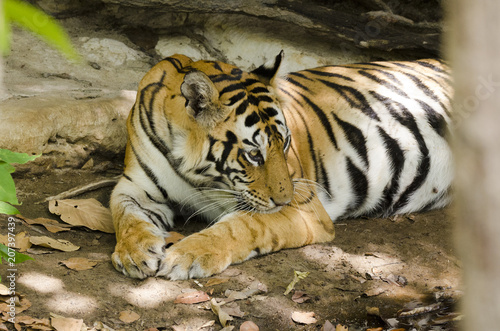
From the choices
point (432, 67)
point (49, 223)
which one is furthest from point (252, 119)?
point (432, 67)

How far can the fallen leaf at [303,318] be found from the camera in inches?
95.8

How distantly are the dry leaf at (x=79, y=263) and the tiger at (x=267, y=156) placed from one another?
13 cm

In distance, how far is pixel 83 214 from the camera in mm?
3338

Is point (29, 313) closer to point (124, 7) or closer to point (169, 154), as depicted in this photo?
point (169, 154)

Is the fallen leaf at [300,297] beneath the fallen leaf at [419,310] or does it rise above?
beneath

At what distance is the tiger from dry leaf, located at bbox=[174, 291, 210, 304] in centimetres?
16

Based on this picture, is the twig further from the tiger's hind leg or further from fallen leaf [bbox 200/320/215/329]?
fallen leaf [bbox 200/320/215/329]

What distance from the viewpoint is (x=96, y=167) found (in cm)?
406

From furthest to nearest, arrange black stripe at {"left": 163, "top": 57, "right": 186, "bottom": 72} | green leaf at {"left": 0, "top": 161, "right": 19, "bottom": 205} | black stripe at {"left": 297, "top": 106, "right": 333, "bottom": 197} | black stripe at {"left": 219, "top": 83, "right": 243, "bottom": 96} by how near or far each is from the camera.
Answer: black stripe at {"left": 297, "top": 106, "right": 333, "bottom": 197} < black stripe at {"left": 163, "top": 57, "right": 186, "bottom": 72} < black stripe at {"left": 219, "top": 83, "right": 243, "bottom": 96} < green leaf at {"left": 0, "top": 161, "right": 19, "bottom": 205}

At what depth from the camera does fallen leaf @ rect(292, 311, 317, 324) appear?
2434 millimetres

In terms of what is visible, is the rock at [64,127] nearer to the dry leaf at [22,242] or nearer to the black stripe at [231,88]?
the dry leaf at [22,242]

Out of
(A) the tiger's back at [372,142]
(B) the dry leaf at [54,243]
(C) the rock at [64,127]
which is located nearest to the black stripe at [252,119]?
(A) the tiger's back at [372,142]

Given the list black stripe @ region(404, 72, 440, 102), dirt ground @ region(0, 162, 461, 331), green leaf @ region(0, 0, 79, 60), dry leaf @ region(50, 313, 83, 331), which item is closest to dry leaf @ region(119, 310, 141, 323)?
dirt ground @ region(0, 162, 461, 331)

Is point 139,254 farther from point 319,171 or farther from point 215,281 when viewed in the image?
point 319,171
